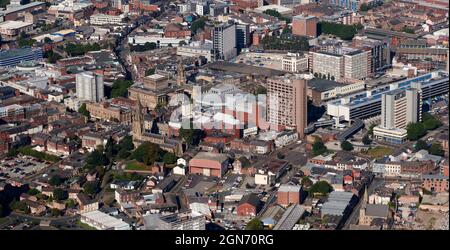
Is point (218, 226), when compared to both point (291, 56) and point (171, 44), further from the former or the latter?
point (171, 44)

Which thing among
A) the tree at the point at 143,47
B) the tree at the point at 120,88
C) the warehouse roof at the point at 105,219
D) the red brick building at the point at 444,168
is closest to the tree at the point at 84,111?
the tree at the point at 120,88

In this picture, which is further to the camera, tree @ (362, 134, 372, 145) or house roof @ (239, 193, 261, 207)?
tree @ (362, 134, 372, 145)

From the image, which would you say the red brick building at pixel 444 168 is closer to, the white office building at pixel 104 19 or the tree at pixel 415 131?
the tree at pixel 415 131

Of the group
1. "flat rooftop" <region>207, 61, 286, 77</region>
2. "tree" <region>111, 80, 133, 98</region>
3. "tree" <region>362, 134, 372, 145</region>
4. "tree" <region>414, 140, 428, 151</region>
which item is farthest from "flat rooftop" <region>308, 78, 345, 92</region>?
"tree" <region>111, 80, 133, 98</region>

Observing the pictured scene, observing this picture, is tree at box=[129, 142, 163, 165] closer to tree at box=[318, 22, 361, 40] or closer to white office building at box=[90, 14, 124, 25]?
tree at box=[318, 22, 361, 40]

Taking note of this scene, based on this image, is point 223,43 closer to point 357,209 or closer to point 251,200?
point 251,200
